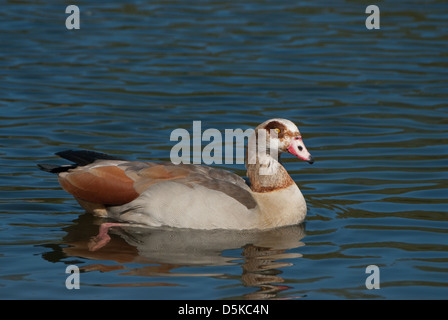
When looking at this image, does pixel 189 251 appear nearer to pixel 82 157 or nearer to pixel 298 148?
pixel 298 148

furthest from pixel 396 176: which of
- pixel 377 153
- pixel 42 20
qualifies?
pixel 42 20

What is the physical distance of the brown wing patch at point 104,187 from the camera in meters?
10.6

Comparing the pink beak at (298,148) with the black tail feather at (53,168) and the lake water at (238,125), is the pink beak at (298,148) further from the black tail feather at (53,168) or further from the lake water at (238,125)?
the black tail feather at (53,168)

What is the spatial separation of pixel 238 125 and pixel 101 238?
5001mm

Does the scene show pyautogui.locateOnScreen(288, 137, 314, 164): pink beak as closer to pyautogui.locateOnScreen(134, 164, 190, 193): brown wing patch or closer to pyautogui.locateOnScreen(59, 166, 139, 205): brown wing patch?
pyautogui.locateOnScreen(134, 164, 190, 193): brown wing patch

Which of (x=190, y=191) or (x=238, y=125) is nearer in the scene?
(x=190, y=191)

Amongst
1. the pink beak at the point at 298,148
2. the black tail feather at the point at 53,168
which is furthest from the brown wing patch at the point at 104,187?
the pink beak at the point at 298,148

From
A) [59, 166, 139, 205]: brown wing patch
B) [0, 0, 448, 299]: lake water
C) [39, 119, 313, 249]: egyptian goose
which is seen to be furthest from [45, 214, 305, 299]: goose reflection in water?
[59, 166, 139, 205]: brown wing patch

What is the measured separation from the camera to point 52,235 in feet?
33.8

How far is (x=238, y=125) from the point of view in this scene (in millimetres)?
14781

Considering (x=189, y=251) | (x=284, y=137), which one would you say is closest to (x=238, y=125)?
→ (x=284, y=137)

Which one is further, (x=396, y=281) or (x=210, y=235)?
(x=210, y=235)

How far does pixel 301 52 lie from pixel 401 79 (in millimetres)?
2405
